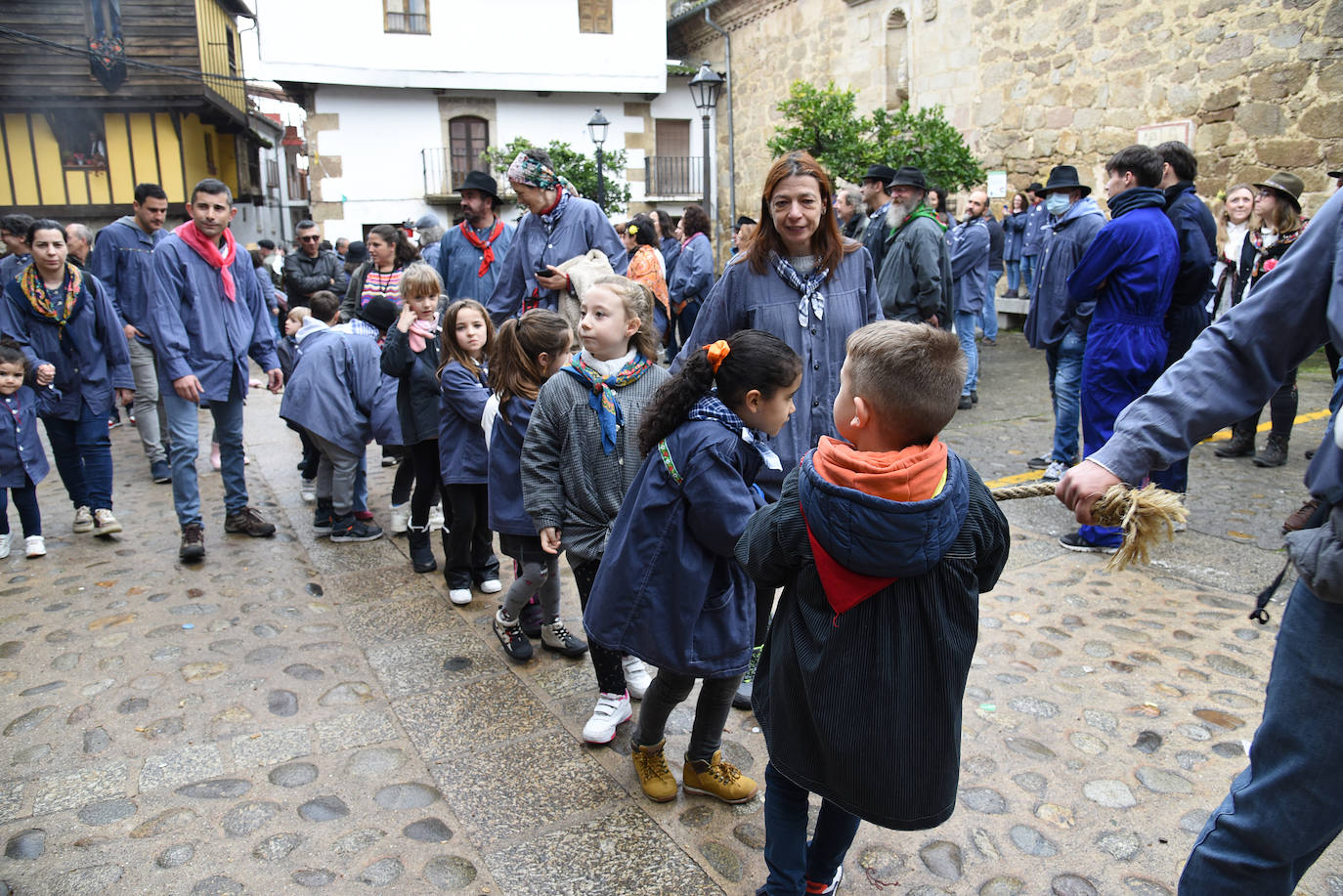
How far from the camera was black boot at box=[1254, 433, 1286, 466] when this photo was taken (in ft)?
20.9

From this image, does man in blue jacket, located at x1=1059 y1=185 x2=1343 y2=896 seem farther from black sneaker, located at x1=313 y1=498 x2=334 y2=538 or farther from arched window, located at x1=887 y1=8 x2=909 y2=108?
arched window, located at x1=887 y1=8 x2=909 y2=108

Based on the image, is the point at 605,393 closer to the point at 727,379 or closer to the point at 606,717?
the point at 727,379

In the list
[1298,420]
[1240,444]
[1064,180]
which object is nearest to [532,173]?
[1064,180]

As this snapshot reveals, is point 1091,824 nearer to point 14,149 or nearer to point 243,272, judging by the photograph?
point 243,272

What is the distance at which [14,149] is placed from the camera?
18.6 m

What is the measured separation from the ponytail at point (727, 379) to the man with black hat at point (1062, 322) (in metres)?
3.91

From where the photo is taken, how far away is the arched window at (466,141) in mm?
23734

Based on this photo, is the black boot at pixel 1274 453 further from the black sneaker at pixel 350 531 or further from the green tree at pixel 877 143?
the black sneaker at pixel 350 531

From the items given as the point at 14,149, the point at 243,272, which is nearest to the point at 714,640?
the point at 243,272

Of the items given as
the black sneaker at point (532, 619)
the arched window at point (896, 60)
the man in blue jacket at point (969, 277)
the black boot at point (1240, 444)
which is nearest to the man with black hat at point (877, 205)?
the man in blue jacket at point (969, 277)

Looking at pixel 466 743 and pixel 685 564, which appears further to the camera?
pixel 466 743

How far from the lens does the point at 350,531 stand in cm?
556

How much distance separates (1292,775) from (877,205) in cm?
673

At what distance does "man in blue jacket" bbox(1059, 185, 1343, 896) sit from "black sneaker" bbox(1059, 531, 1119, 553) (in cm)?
324
